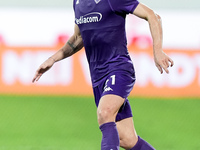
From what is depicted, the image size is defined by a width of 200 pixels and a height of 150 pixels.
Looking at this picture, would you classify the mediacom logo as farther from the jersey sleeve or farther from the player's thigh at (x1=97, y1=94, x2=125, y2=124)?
the player's thigh at (x1=97, y1=94, x2=125, y2=124)

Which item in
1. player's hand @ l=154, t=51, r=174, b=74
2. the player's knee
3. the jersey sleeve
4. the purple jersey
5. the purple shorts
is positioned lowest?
the player's knee

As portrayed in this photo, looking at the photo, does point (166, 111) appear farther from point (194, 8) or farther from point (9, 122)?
point (9, 122)

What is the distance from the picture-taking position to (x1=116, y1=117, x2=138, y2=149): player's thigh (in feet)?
16.8

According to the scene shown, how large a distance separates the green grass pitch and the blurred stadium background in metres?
0.02

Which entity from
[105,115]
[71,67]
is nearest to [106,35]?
[105,115]

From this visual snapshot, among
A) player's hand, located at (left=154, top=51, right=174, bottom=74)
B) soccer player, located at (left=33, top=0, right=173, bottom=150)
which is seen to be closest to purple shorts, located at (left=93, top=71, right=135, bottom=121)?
soccer player, located at (left=33, top=0, right=173, bottom=150)

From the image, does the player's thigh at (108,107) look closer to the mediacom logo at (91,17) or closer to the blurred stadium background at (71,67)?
the mediacom logo at (91,17)

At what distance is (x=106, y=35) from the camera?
4953 mm

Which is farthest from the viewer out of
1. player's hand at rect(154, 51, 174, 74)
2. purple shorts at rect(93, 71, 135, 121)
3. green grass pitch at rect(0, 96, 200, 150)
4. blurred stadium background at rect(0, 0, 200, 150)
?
blurred stadium background at rect(0, 0, 200, 150)

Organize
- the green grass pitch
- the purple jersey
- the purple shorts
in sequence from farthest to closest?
1. the green grass pitch
2. the purple jersey
3. the purple shorts

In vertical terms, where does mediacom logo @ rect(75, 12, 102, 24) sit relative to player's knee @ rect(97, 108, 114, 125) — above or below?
above

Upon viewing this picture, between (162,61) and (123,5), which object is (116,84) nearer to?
(162,61)

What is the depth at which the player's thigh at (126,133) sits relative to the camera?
5108 millimetres

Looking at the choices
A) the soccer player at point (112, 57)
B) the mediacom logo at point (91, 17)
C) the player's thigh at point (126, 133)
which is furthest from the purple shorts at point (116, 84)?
the mediacom logo at point (91, 17)
